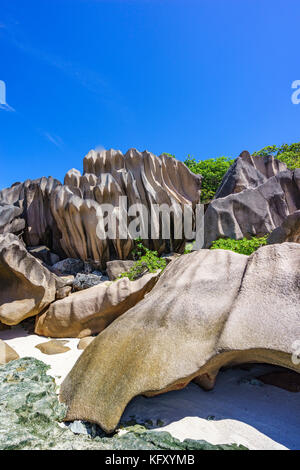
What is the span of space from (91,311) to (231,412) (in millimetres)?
2883

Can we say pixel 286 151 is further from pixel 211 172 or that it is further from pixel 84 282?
pixel 84 282

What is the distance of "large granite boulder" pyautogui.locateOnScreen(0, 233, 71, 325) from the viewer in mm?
4066

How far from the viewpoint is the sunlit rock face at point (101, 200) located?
352 inches

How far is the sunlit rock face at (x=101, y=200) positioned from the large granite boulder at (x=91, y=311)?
467cm

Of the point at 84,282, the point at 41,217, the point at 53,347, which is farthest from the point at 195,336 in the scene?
the point at 41,217

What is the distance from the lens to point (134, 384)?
1875 mm

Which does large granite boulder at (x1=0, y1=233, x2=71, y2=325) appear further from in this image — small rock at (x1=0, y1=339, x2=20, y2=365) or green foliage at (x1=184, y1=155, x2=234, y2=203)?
green foliage at (x1=184, y1=155, x2=234, y2=203)

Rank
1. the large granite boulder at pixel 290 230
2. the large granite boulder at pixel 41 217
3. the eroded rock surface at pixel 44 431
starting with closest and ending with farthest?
the eroded rock surface at pixel 44 431 → the large granite boulder at pixel 290 230 → the large granite boulder at pixel 41 217

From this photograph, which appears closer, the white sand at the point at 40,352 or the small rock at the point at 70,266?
the white sand at the point at 40,352

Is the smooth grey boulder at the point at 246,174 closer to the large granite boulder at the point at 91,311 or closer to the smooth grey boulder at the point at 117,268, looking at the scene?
the smooth grey boulder at the point at 117,268

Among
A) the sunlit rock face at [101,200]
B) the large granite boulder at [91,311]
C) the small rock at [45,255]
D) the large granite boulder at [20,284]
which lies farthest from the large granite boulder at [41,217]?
the large granite boulder at [91,311]

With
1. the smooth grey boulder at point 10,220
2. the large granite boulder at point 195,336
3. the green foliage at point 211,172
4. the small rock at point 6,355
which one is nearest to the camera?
the large granite boulder at point 195,336

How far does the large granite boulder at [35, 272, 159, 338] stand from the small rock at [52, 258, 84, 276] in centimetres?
464
